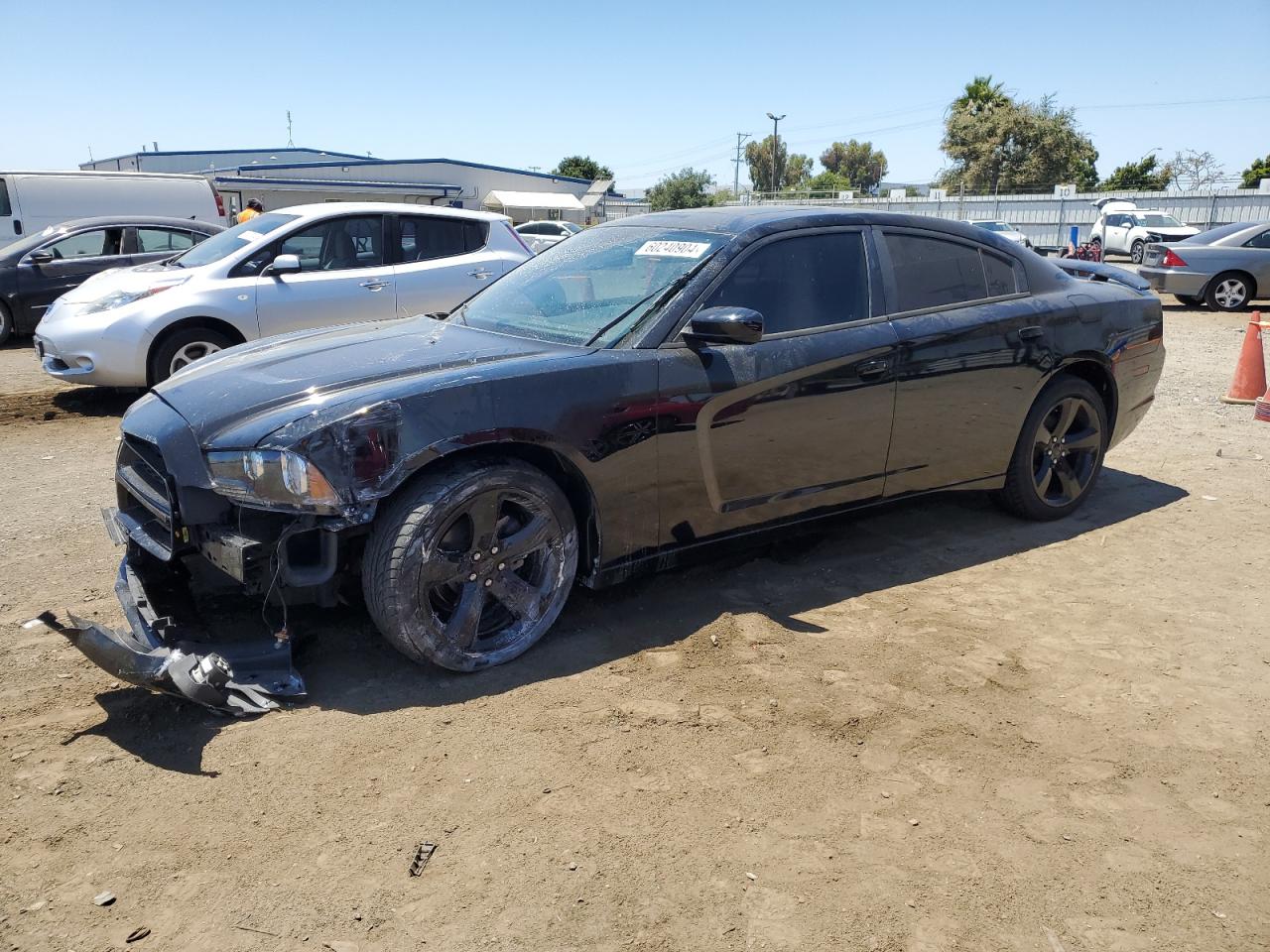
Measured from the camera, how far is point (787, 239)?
13.4 ft

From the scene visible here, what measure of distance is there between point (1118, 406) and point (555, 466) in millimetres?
3450

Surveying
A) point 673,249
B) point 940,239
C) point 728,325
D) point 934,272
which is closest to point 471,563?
point 728,325

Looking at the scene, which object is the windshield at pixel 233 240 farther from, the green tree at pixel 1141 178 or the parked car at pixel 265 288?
the green tree at pixel 1141 178

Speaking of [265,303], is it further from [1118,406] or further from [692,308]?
[1118,406]

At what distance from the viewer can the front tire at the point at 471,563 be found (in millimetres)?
3158

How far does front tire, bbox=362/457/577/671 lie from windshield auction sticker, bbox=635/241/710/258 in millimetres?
1212

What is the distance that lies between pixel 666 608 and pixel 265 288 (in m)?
5.32

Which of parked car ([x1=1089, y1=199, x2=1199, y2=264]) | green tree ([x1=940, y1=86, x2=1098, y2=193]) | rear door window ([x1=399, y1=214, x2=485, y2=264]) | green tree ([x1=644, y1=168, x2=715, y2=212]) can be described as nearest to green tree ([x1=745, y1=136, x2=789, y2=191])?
green tree ([x1=644, y1=168, x2=715, y2=212])

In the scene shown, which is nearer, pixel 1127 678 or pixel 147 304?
pixel 1127 678

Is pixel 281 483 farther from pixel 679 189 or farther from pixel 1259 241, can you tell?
pixel 679 189

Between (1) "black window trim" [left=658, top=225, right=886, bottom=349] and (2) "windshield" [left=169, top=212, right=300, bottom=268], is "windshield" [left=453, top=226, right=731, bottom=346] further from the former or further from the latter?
(2) "windshield" [left=169, top=212, right=300, bottom=268]

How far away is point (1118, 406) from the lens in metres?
5.23

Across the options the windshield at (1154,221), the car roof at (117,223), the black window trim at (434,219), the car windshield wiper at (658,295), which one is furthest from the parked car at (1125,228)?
the car windshield wiper at (658,295)

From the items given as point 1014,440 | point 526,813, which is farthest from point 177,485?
point 1014,440
